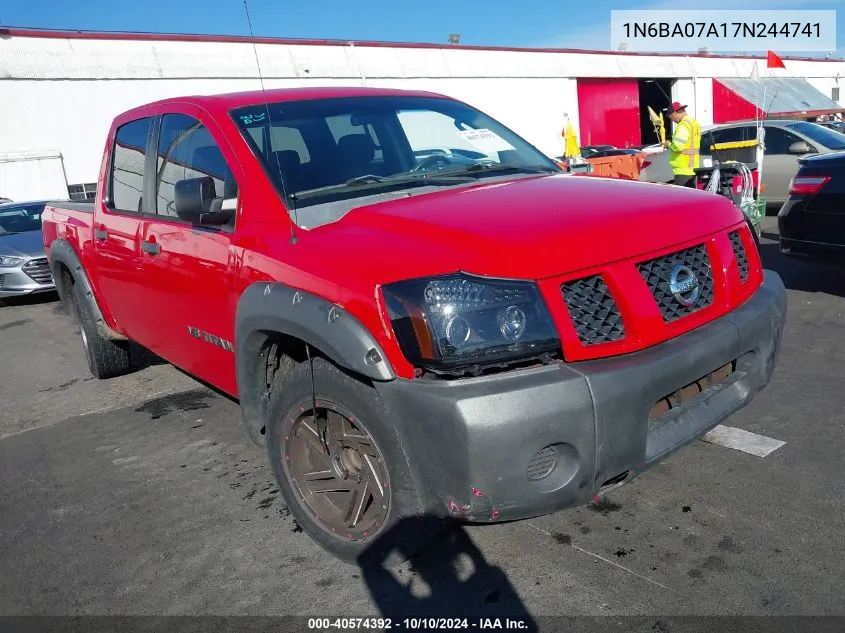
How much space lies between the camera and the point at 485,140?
3994mm

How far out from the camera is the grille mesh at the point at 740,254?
314 cm

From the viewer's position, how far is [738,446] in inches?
147

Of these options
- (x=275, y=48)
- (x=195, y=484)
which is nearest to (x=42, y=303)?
(x=195, y=484)

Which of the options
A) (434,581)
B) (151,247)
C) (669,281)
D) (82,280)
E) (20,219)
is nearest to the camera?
(669,281)

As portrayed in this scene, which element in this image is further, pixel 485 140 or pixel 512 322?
pixel 485 140

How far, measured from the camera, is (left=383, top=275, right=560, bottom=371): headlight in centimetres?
236

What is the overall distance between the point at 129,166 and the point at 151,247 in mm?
870

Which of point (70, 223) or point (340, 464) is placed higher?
point (70, 223)

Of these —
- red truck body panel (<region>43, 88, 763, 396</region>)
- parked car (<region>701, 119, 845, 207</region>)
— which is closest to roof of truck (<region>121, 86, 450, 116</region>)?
red truck body panel (<region>43, 88, 763, 396</region>)

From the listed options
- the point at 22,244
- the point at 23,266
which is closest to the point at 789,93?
the point at 22,244

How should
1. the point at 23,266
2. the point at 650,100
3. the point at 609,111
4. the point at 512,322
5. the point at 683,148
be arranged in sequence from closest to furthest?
the point at 512,322, the point at 23,266, the point at 683,148, the point at 609,111, the point at 650,100

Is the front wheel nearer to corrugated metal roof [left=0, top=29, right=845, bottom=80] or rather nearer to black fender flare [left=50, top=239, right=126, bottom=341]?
black fender flare [left=50, top=239, right=126, bottom=341]

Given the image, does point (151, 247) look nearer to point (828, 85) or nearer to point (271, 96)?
point (271, 96)

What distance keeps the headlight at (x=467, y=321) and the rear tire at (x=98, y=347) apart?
3.57m
